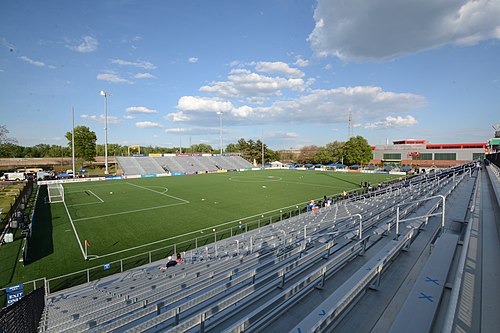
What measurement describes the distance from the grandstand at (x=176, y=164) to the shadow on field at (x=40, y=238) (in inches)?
1323

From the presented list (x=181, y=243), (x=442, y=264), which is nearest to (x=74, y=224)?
(x=181, y=243)

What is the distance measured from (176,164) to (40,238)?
2011 inches

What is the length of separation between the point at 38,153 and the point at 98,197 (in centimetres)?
9900

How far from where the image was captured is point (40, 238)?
597 inches

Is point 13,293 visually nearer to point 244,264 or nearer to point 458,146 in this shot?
point 244,264

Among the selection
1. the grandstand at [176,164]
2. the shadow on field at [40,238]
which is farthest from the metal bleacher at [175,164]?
the shadow on field at [40,238]

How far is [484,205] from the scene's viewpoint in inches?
283

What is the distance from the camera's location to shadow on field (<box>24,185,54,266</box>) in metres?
12.7

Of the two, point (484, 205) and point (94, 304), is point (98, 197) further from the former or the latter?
point (484, 205)

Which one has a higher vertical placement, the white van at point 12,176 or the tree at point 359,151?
the tree at point 359,151

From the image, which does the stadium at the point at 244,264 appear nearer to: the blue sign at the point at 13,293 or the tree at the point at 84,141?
the blue sign at the point at 13,293

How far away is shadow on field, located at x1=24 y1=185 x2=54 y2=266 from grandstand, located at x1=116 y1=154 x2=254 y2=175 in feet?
110

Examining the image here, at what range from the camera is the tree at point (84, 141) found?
69.6 m

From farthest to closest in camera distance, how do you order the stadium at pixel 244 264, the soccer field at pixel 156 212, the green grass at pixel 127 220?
the soccer field at pixel 156 212 → the green grass at pixel 127 220 → the stadium at pixel 244 264
